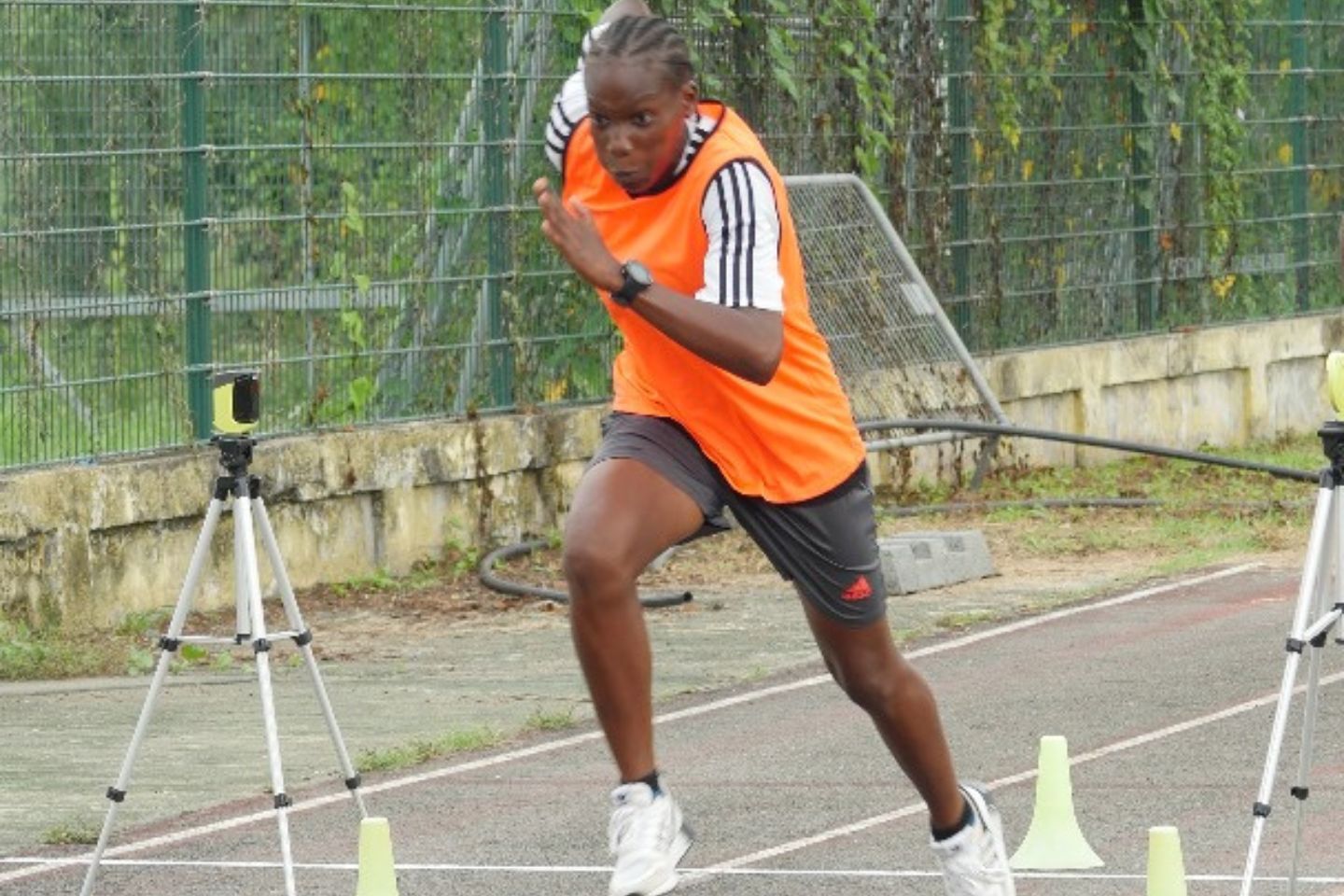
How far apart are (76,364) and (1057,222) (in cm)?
831

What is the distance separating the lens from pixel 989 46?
19.4 m

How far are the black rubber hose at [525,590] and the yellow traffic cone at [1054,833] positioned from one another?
18.0 ft

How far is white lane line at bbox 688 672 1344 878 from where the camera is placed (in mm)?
8734

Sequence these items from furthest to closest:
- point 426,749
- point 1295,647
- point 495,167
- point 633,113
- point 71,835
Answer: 1. point 495,167
2. point 426,749
3. point 71,835
4. point 1295,647
5. point 633,113

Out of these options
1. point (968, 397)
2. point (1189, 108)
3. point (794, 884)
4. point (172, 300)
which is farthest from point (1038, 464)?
point (794, 884)

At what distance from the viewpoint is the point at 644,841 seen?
A: 729cm

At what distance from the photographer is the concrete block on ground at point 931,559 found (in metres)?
14.6

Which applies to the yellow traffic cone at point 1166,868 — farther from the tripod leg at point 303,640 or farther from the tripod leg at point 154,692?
the tripod leg at point 154,692

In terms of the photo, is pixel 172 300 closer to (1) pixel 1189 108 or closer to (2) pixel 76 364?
(2) pixel 76 364

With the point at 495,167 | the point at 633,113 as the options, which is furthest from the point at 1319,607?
the point at 495,167

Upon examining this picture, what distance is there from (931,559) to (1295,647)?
7181 mm

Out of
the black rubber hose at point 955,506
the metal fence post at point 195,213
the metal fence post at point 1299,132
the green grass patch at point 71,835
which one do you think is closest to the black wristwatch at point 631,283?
the green grass patch at point 71,835

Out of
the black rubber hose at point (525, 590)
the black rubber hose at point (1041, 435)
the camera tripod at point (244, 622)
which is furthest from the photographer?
the black rubber hose at point (1041, 435)

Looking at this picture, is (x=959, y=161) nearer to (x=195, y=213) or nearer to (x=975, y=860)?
(x=195, y=213)
